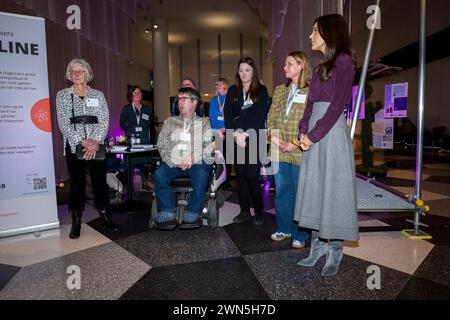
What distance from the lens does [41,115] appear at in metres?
2.85

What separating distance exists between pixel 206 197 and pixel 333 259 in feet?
4.56

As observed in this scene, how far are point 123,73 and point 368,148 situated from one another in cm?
608

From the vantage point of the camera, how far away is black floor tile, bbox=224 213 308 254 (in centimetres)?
247

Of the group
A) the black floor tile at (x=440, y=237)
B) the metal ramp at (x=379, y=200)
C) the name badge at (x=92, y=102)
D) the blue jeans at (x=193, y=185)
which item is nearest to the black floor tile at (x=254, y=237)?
the blue jeans at (x=193, y=185)

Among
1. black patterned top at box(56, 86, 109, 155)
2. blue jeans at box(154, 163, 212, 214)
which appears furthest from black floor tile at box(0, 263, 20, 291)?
blue jeans at box(154, 163, 212, 214)

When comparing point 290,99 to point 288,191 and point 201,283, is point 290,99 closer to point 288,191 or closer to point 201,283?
point 288,191

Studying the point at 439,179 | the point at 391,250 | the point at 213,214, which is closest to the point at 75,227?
the point at 213,214

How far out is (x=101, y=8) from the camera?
238 inches

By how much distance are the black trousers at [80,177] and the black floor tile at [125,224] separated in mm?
348

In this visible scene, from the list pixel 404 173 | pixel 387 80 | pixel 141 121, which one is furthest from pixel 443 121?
pixel 141 121

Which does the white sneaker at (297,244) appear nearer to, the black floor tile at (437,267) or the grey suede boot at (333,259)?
the grey suede boot at (333,259)

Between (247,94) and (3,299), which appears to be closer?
(3,299)

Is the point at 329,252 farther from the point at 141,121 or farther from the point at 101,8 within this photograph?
the point at 101,8

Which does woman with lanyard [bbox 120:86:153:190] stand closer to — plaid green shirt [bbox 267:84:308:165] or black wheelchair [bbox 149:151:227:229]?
black wheelchair [bbox 149:151:227:229]
